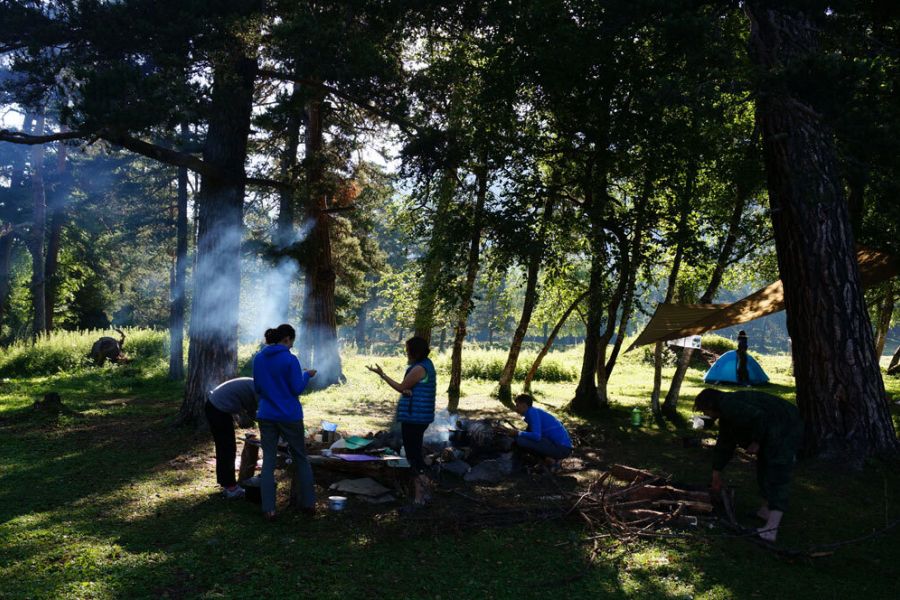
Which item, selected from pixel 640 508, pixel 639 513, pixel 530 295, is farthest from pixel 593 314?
pixel 639 513

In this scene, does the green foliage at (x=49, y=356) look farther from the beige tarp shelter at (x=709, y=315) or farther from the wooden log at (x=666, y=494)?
the wooden log at (x=666, y=494)

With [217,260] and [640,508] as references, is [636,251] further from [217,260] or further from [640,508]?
[217,260]

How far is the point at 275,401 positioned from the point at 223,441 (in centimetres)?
98

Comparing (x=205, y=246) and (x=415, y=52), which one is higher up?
(x=415, y=52)

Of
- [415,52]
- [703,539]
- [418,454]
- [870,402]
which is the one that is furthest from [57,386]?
[870,402]

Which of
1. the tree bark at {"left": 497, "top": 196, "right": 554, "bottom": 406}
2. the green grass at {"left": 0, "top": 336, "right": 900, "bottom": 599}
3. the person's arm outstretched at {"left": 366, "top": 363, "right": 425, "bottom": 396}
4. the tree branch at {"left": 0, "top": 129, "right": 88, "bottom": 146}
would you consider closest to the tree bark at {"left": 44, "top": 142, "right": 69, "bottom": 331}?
the green grass at {"left": 0, "top": 336, "right": 900, "bottom": 599}

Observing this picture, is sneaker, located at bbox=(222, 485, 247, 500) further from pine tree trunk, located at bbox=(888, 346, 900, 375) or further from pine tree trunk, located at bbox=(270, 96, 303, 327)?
pine tree trunk, located at bbox=(888, 346, 900, 375)

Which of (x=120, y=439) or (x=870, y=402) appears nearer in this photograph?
(x=870, y=402)

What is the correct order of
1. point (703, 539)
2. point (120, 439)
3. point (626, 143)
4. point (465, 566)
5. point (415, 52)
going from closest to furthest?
point (465, 566), point (703, 539), point (120, 439), point (626, 143), point (415, 52)

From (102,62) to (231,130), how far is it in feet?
6.65

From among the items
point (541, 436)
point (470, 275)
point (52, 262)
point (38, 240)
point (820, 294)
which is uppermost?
point (38, 240)

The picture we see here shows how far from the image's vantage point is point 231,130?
10203 millimetres

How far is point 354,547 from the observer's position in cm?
518

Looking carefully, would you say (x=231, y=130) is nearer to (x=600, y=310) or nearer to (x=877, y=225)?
(x=600, y=310)
